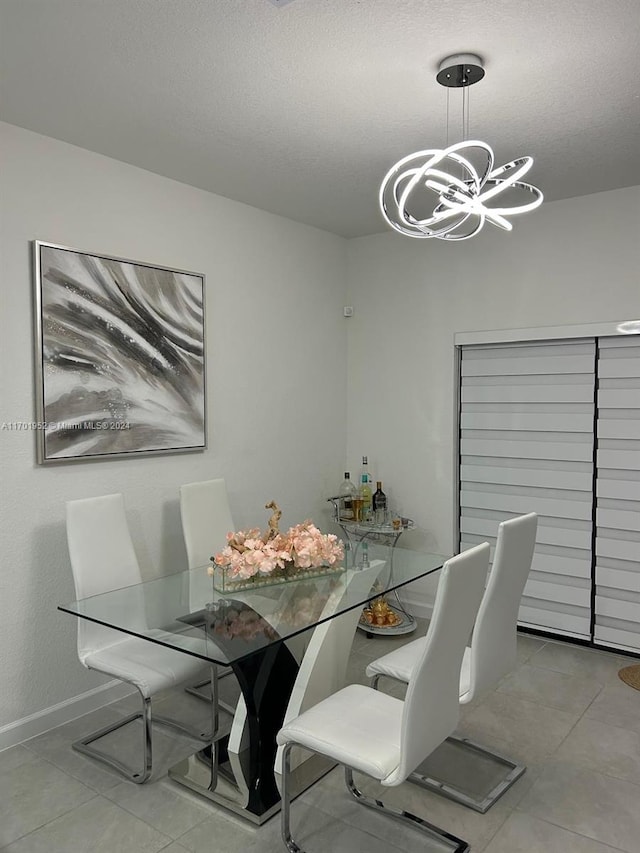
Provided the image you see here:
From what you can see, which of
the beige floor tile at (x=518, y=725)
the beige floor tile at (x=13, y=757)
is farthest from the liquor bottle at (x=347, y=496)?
the beige floor tile at (x=13, y=757)

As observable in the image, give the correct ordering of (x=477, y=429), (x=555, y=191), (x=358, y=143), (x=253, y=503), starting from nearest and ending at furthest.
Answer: (x=358, y=143) < (x=555, y=191) < (x=253, y=503) < (x=477, y=429)

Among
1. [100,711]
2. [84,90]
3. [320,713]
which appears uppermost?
[84,90]

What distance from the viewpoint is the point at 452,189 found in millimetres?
2420

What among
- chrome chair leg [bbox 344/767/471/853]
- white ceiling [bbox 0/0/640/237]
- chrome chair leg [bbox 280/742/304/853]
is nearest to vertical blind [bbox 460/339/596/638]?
white ceiling [bbox 0/0/640/237]

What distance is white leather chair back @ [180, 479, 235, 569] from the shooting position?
3.33 metres

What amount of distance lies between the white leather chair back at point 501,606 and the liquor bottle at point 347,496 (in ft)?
6.65

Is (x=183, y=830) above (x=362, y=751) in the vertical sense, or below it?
below

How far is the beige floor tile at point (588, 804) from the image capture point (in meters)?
2.29

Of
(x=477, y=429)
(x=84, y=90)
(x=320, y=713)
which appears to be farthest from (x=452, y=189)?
(x=477, y=429)

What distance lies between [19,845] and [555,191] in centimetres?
391

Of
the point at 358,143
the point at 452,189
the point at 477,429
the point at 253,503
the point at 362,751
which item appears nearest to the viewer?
the point at 362,751

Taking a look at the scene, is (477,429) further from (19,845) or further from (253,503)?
(19,845)

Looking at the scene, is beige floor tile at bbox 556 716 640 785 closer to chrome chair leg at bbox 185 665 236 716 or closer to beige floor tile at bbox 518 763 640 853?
beige floor tile at bbox 518 763 640 853

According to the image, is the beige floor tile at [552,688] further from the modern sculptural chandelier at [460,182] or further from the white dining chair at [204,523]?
the modern sculptural chandelier at [460,182]
